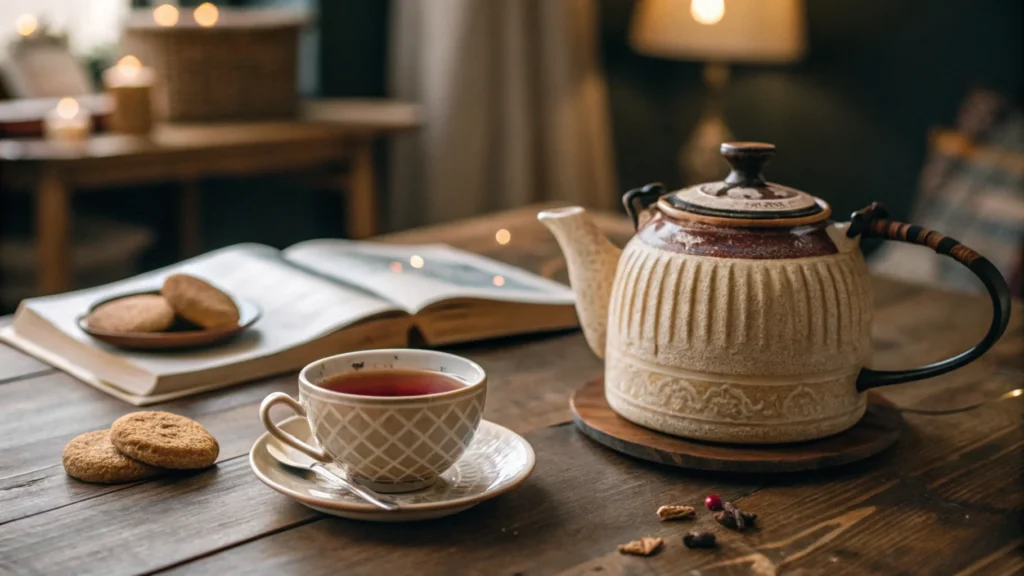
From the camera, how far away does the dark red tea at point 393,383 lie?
2.50 feet

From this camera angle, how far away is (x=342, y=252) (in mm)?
1317

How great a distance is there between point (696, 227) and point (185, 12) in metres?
2.13

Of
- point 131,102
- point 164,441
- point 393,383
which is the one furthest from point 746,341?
point 131,102

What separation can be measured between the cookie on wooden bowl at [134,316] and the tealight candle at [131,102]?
108cm

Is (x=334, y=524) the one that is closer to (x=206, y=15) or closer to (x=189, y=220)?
(x=206, y=15)

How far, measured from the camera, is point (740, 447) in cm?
82

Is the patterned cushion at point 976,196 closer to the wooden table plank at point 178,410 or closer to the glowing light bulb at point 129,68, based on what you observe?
the wooden table plank at point 178,410

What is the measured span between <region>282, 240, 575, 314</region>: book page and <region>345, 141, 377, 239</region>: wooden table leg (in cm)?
97

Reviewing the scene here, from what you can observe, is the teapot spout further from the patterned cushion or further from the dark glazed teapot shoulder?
the patterned cushion

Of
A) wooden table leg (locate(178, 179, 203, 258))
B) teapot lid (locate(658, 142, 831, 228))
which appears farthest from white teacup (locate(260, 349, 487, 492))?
wooden table leg (locate(178, 179, 203, 258))

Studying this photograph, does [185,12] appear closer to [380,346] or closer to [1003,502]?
[380,346]

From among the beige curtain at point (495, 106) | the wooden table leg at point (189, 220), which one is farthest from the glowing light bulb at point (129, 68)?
the beige curtain at point (495, 106)

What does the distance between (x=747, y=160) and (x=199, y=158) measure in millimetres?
1450

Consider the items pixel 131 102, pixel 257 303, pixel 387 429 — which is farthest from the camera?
pixel 131 102
